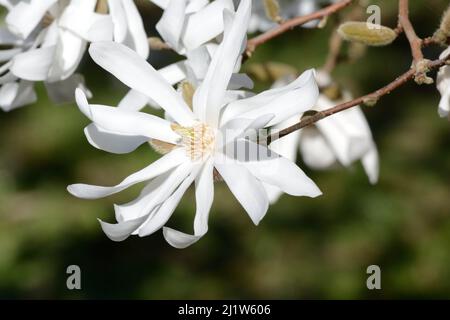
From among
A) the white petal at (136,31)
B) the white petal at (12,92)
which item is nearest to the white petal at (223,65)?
the white petal at (136,31)

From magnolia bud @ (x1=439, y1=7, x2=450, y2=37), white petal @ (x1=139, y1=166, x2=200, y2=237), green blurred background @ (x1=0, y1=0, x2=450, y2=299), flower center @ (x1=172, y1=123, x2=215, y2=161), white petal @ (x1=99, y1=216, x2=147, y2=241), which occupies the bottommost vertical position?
white petal @ (x1=99, y1=216, x2=147, y2=241)

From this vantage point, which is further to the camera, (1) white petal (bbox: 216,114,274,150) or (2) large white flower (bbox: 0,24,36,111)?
(2) large white flower (bbox: 0,24,36,111)

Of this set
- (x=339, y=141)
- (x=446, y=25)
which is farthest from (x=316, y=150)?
(x=446, y=25)

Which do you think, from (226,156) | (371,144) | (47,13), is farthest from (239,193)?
(371,144)

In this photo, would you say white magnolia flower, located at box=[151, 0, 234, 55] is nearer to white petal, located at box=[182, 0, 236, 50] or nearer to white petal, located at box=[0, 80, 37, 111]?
white petal, located at box=[182, 0, 236, 50]

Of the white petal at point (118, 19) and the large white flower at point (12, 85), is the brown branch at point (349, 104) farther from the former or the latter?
the large white flower at point (12, 85)

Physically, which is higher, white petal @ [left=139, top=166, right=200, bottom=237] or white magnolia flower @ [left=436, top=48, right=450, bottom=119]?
white magnolia flower @ [left=436, top=48, right=450, bottom=119]

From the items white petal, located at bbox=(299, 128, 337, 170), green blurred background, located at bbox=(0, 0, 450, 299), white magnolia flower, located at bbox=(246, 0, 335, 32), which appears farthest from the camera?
green blurred background, located at bbox=(0, 0, 450, 299)

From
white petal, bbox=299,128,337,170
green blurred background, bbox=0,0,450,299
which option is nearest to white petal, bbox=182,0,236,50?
white petal, bbox=299,128,337,170
